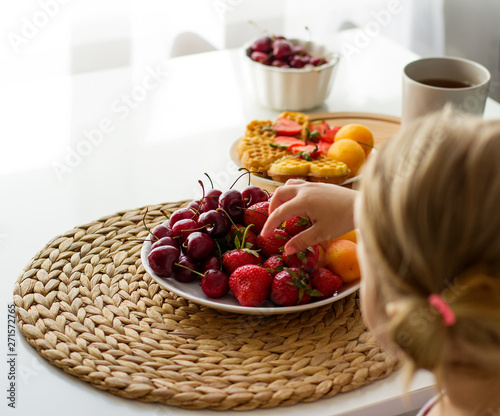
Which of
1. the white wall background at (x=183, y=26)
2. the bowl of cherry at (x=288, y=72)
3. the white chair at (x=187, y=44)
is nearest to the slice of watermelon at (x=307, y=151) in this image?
the bowl of cherry at (x=288, y=72)

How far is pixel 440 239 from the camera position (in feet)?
1.77

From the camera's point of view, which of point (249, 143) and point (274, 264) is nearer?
point (274, 264)

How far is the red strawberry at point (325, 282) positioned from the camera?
95 centimetres

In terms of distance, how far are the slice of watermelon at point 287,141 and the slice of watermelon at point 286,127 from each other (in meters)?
0.02

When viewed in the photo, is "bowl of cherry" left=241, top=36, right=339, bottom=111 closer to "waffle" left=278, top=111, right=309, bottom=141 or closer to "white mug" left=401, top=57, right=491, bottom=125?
"waffle" left=278, top=111, right=309, bottom=141

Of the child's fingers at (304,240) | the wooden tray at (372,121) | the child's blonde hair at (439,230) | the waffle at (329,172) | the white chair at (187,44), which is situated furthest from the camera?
the white chair at (187,44)

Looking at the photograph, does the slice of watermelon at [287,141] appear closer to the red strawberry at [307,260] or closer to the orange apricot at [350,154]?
the orange apricot at [350,154]

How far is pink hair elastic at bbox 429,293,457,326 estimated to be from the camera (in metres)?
0.53

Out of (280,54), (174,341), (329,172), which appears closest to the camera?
(174,341)

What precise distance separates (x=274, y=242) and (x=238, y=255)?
62mm

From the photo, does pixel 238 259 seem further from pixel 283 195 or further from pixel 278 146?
pixel 278 146

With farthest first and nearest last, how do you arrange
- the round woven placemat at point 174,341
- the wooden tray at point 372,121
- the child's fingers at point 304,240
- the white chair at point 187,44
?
the white chair at point 187,44
the wooden tray at point 372,121
the child's fingers at point 304,240
the round woven placemat at point 174,341

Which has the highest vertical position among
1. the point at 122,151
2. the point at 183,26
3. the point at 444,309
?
the point at 444,309

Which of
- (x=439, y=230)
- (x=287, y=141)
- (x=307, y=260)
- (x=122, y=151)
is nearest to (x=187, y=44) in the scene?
(x=122, y=151)
